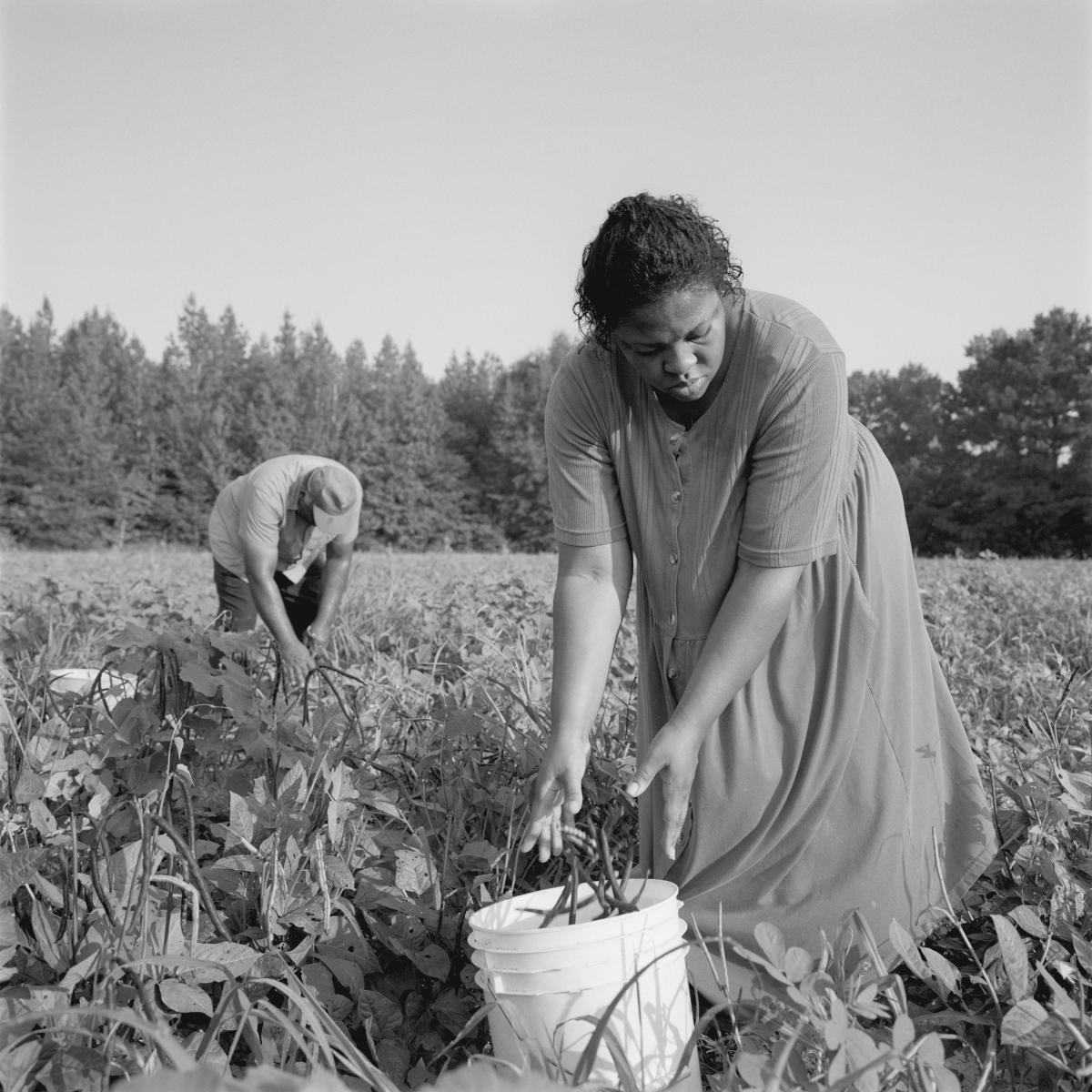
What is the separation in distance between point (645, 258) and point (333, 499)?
9.22 ft

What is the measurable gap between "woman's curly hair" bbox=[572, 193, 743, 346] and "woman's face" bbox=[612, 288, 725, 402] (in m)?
0.01

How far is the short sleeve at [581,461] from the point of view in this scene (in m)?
1.71

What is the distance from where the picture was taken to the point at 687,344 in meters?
1.46

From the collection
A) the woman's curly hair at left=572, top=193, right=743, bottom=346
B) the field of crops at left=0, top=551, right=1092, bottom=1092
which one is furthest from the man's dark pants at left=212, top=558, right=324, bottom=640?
the woman's curly hair at left=572, top=193, right=743, bottom=346

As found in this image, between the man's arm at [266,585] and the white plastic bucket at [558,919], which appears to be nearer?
the white plastic bucket at [558,919]

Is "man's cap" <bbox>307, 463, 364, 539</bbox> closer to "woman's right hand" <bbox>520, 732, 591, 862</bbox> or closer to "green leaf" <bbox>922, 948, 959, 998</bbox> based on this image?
"woman's right hand" <bbox>520, 732, 591, 862</bbox>

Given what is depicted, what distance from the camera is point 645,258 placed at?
140cm

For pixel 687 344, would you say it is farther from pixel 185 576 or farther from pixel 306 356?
pixel 306 356

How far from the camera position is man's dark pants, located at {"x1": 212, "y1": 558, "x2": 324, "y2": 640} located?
4426 millimetres

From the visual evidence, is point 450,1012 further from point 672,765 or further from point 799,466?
point 799,466

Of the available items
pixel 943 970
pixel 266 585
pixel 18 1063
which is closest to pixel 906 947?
pixel 943 970

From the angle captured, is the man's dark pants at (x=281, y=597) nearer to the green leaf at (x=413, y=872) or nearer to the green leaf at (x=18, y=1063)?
the green leaf at (x=413, y=872)

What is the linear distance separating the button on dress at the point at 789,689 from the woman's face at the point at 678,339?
129 mm

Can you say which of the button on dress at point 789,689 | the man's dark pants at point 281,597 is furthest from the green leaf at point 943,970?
the man's dark pants at point 281,597
